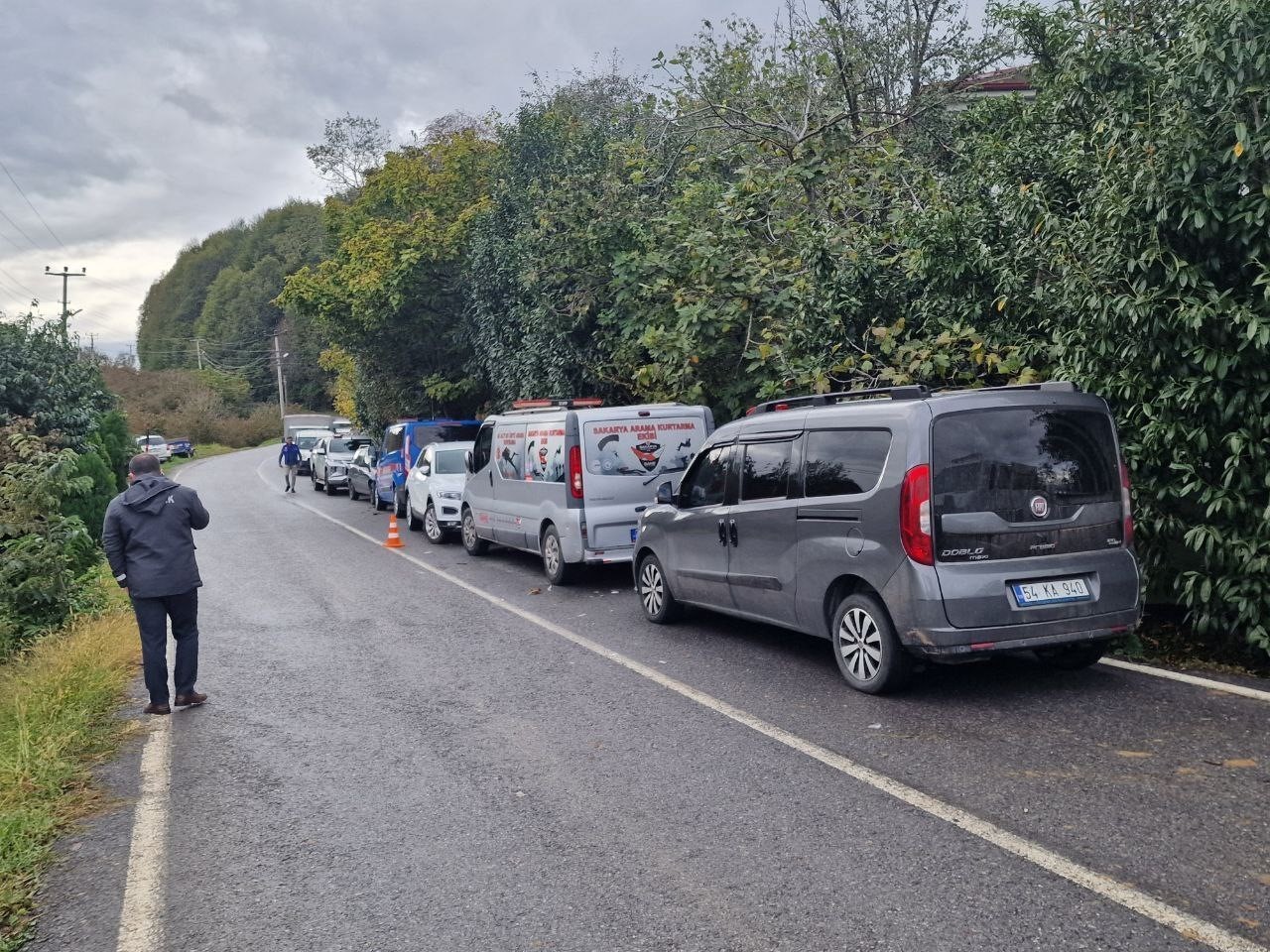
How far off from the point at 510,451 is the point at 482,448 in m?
1.32

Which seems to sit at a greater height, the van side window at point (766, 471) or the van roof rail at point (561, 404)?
the van roof rail at point (561, 404)

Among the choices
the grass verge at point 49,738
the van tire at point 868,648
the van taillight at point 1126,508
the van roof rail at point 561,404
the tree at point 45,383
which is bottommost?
the grass verge at point 49,738

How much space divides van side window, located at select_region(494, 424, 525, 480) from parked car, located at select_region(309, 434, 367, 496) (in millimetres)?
17257

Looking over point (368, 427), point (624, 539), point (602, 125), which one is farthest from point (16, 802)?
point (368, 427)

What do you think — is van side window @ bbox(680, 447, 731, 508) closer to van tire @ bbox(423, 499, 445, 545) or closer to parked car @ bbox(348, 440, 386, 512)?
van tire @ bbox(423, 499, 445, 545)

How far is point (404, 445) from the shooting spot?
22.2 meters

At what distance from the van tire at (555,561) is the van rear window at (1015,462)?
6399mm

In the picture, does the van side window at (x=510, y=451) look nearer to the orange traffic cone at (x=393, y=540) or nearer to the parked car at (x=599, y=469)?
the parked car at (x=599, y=469)

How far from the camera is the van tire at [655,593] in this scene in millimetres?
9547

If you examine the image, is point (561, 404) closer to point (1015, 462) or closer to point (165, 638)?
point (165, 638)

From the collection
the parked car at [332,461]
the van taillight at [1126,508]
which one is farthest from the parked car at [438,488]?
the parked car at [332,461]

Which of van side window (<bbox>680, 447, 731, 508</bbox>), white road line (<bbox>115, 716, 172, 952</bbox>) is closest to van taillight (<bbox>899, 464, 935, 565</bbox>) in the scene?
van side window (<bbox>680, 447, 731, 508</bbox>)

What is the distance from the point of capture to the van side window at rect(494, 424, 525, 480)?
13398 millimetres

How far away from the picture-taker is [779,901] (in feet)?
13.1
